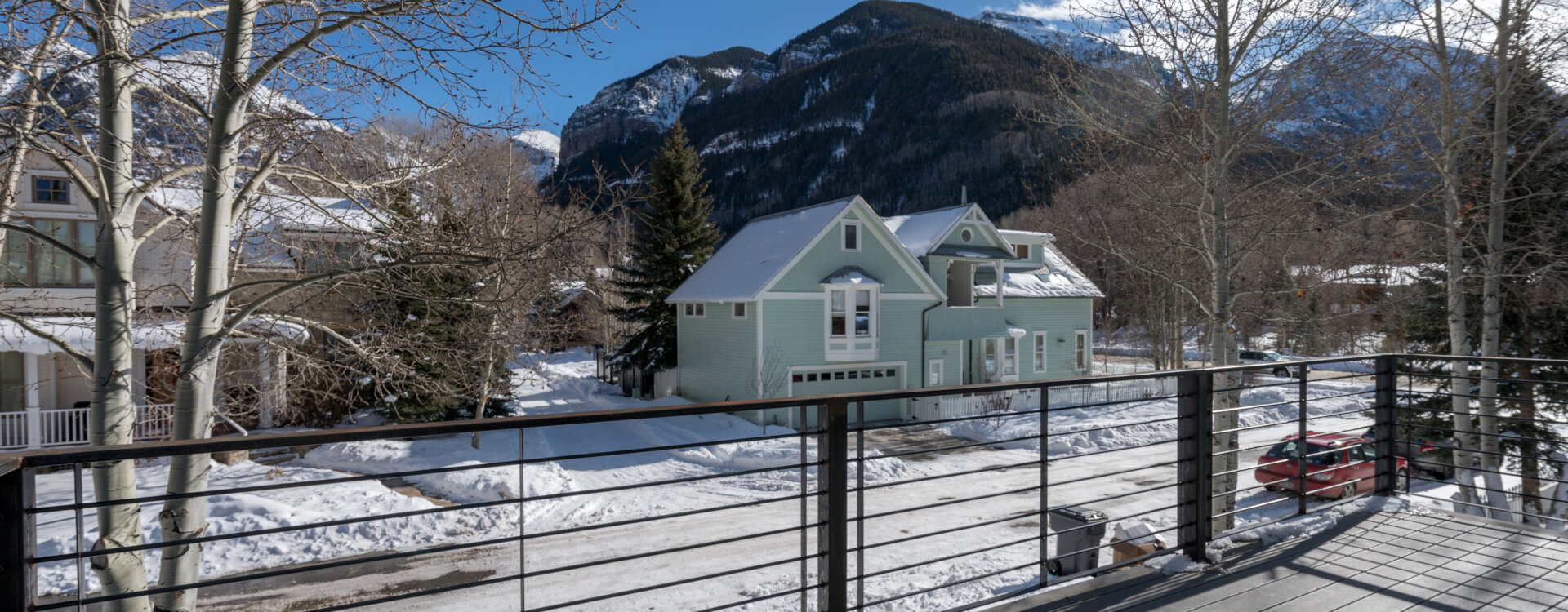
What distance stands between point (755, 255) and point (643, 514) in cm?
1121

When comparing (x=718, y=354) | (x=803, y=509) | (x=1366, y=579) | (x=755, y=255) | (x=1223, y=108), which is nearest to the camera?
(x=803, y=509)

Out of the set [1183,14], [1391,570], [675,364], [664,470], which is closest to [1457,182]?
[1183,14]

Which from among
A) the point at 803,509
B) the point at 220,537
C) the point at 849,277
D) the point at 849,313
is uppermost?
the point at 849,277

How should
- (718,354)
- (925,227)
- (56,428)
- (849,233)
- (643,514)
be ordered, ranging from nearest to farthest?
(643,514) → (56,428) → (849,233) → (718,354) → (925,227)

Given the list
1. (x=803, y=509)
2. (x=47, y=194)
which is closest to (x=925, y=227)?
(x=47, y=194)

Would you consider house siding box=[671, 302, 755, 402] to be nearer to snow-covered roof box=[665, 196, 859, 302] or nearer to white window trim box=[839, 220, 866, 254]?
snow-covered roof box=[665, 196, 859, 302]

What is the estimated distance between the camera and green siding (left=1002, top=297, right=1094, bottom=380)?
990 inches

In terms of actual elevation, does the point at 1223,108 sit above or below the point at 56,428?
above

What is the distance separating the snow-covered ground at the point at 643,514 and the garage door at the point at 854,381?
6.18 feet

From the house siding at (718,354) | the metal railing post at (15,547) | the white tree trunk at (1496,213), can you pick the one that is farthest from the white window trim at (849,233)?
the metal railing post at (15,547)

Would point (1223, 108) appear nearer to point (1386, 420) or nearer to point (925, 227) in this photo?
point (1386, 420)

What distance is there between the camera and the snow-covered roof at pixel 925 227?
896 inches

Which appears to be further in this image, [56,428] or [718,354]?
[718,354]

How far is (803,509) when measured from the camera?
295cm
